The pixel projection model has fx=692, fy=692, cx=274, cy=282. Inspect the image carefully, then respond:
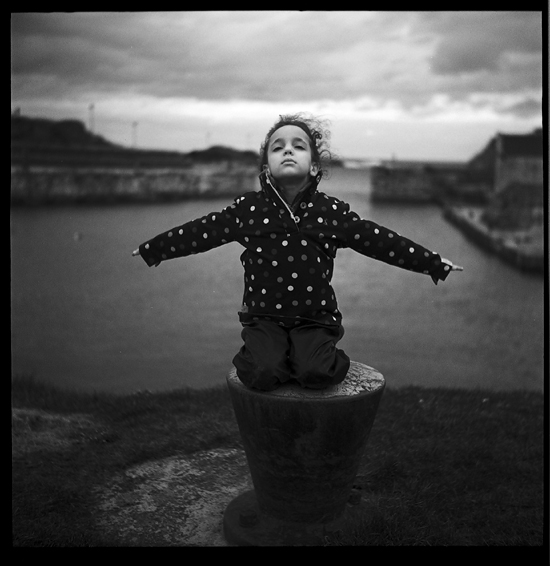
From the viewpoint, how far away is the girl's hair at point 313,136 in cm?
370

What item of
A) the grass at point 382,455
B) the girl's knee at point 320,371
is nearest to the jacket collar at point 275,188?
the girl's knee at point 320,371

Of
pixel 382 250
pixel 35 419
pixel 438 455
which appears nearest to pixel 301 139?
pixel 382 250

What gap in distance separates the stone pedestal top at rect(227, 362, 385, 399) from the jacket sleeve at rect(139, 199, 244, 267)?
28.5 inches

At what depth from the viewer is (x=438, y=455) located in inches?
189

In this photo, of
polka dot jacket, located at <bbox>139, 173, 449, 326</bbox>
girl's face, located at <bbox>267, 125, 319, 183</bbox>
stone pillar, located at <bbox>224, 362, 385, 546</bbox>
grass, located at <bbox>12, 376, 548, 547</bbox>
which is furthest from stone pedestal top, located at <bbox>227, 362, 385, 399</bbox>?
girl's face, located at <bbox>267, 125, 319, 183</bbox>

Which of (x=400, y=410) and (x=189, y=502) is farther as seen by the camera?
(x=400, y=410)

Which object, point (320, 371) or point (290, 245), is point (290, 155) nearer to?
point (290, 245)

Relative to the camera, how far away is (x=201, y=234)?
3621mm

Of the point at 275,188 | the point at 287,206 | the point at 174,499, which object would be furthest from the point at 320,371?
the point at 174,499

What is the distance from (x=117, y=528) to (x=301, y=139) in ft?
7.78

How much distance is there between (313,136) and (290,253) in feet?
2.30

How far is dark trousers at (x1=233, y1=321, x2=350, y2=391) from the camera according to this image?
11.2 feet

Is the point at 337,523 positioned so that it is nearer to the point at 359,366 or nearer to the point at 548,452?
the point at 359,366

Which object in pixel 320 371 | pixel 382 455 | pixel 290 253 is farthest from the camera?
pixel 382 455
